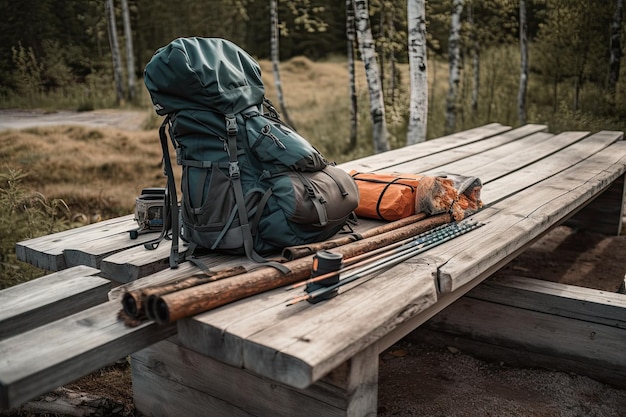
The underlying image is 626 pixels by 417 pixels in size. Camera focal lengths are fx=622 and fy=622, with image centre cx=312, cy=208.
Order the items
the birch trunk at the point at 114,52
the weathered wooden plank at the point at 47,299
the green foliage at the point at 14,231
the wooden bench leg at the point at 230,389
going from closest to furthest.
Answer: the wooden bench leg at the point at 230,389, the weathered wooden plank at the point at 47,299, the green foliage at the point at 14,231, the birch trunk at the point at 114,52

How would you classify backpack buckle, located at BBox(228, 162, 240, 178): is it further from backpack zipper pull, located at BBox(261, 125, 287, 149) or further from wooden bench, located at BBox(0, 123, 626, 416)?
wooden bench, located at BBox(0, 123, 626, 416)

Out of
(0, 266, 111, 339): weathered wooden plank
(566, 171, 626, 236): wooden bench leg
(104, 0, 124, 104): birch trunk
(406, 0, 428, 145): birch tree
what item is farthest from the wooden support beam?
(104, 0, 124, 104): birch trunk

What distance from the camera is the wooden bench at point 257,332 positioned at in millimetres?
1956

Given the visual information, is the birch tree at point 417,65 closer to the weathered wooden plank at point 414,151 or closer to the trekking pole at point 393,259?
the weathered wooden plank at point 414,151

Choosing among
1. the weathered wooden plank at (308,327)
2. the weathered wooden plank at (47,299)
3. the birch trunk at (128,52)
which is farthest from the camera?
the birch trunk at (128,52)

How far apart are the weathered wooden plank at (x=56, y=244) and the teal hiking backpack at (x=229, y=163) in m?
0.69

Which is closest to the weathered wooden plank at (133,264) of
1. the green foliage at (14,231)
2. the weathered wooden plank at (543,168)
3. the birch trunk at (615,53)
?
the green foliage at (14,231)

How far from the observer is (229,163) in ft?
9.18

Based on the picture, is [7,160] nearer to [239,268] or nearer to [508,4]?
[239,268]

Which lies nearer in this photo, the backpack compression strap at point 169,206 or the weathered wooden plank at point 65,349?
the weathered wooden plank at point 65,349

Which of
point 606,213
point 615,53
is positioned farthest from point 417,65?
point 615,53

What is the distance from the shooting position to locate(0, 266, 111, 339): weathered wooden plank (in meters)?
2.40

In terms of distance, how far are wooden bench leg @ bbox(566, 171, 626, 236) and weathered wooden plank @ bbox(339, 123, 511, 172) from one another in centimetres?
129

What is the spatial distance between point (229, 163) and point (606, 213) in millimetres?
5099
